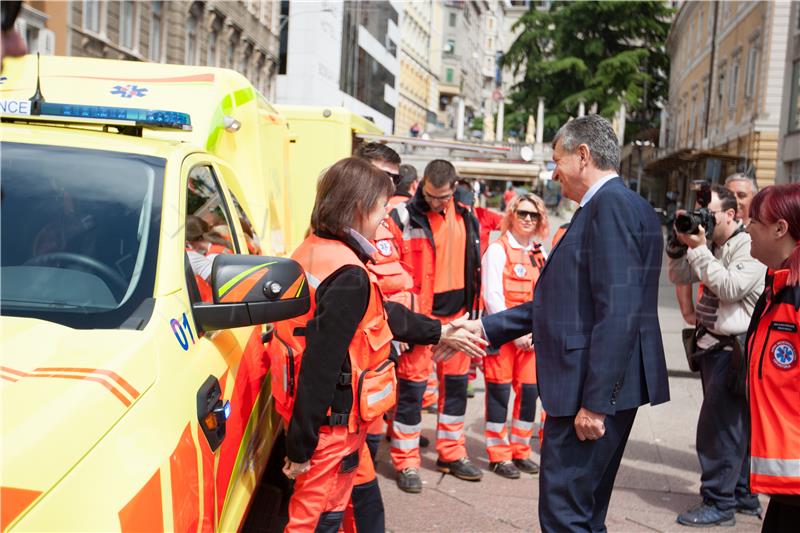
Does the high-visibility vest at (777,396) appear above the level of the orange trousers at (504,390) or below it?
above

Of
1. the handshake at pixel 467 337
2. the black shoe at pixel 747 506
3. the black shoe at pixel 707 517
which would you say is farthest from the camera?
the black shoe at pixel 747 506

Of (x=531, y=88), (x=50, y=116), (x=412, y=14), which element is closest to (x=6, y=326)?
(x=50, y=116)

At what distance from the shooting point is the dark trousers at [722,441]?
4.79 m

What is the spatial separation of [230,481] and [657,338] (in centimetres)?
162

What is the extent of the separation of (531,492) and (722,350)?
1.46 metres

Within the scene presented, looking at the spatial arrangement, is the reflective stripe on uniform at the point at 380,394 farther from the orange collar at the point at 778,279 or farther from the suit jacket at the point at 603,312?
the orange collar at the point at 778,279

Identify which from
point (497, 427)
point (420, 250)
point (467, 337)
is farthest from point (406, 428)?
point (467, 337)

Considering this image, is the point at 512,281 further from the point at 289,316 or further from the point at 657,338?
the point at 289,316

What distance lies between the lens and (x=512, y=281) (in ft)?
18.9

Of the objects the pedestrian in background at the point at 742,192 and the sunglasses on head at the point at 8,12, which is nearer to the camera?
the sunglasses on head at the point at 8,12

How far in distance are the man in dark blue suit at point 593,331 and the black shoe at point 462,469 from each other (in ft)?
7.49

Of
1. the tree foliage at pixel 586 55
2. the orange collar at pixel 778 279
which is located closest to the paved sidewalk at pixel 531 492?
the orange collar at pixel 778 279

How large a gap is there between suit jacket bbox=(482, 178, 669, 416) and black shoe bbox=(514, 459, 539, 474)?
2665 millimetres

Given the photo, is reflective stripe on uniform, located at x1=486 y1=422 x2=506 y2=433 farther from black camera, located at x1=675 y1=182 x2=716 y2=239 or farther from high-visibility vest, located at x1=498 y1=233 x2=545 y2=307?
black camera, located at x1=675 y1=182 x2=716 y2=239
